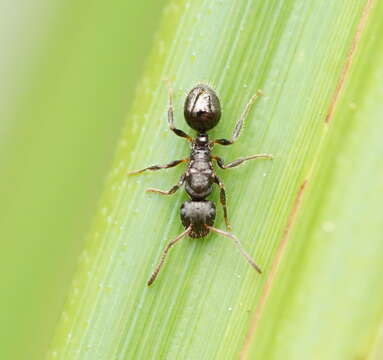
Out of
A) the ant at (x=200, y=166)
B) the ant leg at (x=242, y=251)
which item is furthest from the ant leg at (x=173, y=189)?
the ant leg at (x=242, y=251)

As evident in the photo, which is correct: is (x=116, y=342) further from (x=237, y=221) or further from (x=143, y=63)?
(x=143, y=63)

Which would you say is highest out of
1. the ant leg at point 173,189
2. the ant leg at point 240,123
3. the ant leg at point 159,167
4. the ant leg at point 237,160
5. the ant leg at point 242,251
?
the ant leg at point 240,123

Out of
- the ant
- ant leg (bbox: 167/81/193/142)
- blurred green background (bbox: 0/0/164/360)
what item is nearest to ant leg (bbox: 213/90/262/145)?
the ant

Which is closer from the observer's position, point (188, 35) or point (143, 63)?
point (188, 35)

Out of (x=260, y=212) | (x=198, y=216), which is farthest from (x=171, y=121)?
(x=260, y=212)

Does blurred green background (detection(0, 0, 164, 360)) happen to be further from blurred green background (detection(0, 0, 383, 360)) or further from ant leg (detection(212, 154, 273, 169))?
ant leg (detection(212, 154, 273, 169))

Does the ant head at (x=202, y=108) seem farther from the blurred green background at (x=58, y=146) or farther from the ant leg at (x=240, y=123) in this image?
the blurred green background at (x=58, y=146)

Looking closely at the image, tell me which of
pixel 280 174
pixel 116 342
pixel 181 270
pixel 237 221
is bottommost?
pixel 116 342

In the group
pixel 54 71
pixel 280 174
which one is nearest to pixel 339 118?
pixel 280 174

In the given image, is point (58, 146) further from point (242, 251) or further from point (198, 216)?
point (242, 251)
